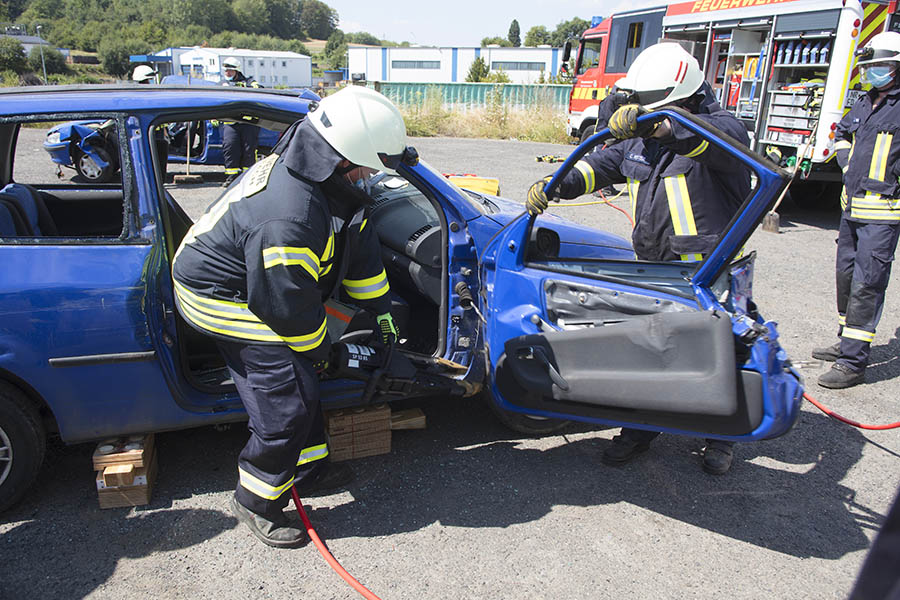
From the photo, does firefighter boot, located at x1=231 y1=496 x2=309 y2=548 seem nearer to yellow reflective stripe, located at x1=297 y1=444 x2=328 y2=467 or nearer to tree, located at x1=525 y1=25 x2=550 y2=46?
yellow reflective stripe, located at x1=297 y1=444 x2=328 y2=467

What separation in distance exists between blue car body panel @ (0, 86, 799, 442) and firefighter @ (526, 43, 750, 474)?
457mm

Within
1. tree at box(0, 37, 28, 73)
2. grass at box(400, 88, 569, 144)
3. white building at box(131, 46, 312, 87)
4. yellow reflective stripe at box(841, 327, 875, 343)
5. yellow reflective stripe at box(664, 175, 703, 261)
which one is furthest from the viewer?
tree at box(0, 37, 28, 73)

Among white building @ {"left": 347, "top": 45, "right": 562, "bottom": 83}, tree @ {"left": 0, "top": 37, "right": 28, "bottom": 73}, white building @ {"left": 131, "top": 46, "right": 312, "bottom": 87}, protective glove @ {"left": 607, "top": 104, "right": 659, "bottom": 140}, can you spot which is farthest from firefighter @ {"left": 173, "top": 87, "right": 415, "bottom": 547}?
white building @ {"left": 347, "top": 45, "right": 562, "bottom": 83}

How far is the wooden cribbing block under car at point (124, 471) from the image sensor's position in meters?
2.63

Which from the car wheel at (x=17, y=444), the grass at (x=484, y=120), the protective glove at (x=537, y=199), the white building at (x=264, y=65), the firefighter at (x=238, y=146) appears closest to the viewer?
the car wheel at (x=17, y=444)

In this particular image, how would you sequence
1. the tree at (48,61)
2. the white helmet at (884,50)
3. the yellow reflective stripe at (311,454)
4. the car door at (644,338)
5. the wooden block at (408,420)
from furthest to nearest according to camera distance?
the tree at (48,61), the white helmet at (884,50), the wooden block at (408,420), the yellow reflective stripe at (311,454), the car door at (644,338)

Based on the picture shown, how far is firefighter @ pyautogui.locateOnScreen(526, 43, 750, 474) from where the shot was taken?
292 cm

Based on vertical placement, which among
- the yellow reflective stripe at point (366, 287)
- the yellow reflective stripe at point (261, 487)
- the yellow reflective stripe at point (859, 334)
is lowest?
the yellow reflective stripe at point (261, 487)

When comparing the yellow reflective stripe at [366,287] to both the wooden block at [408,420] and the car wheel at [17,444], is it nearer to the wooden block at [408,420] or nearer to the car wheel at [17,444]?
the wooden block at [408,420]

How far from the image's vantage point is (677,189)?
3.11 meters

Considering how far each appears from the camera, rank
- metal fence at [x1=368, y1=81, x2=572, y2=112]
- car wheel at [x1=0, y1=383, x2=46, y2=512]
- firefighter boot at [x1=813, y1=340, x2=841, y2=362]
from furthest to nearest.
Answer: metal fence at [x1=368, y1=81, x2=572, y2=112] → firefighter boot at [x1=813, y1=340, x2=841, y2=362] → car wheel at [x1=0, y1=383, x2=46, y2=512]

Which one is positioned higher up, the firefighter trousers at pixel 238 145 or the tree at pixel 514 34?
the tree at pixel 514 34

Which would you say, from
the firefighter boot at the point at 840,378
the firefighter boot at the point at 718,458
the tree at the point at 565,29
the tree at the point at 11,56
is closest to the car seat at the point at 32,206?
the firefighter boot at the point at 718,458

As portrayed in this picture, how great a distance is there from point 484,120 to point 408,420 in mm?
16271
